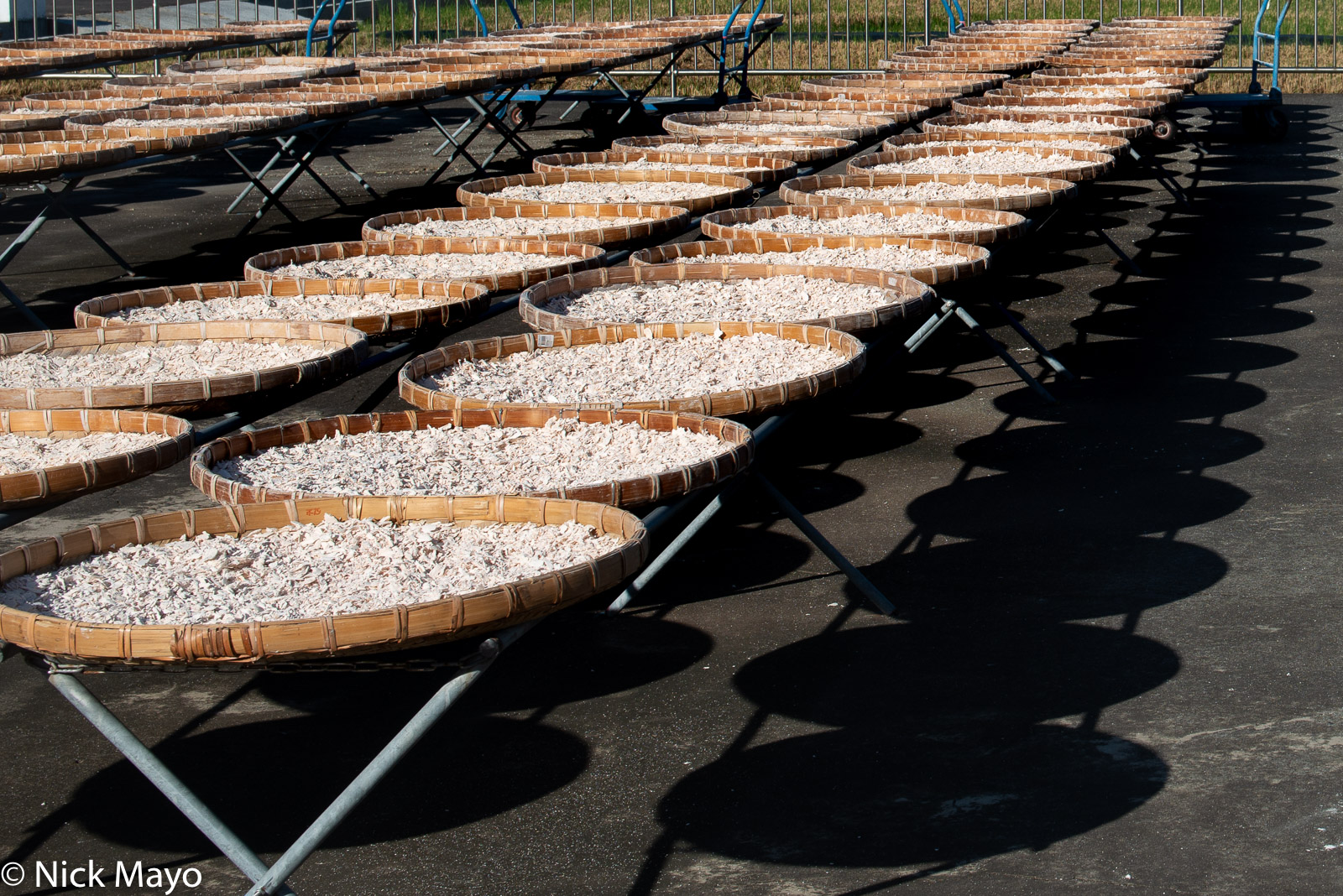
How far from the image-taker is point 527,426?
10.7 feet

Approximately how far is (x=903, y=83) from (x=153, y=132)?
4618 mm

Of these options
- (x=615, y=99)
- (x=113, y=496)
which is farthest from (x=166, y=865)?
(x=615, y=99)

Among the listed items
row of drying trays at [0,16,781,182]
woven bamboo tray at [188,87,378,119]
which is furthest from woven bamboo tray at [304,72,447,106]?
woven bamboo tray at [188,87,378,119]

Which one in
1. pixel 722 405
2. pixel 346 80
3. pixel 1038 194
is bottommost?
pixel 722 405

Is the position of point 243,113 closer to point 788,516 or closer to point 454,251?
point 454,251

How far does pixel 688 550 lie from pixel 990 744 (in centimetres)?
146

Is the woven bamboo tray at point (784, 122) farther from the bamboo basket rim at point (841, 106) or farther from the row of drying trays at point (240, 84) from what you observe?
the row of drying trays at point (240, 84)

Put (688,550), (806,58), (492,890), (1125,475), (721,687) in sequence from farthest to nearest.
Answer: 1. (806,58)
2. (1125,475)
3. (688,550)
4. (721,687)
5. (492,890)

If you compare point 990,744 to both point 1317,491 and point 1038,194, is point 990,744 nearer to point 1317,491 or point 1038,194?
point 1317,491

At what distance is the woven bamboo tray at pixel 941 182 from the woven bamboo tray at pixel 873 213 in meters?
0.05

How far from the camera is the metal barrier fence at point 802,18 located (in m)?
17.4

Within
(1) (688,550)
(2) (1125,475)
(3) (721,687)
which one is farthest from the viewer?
(2) (1125,475)

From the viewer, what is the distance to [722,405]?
3.22 meters

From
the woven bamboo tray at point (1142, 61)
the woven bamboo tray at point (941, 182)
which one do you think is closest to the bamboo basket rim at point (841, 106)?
the woven bamboo tray at point (941, 182)
